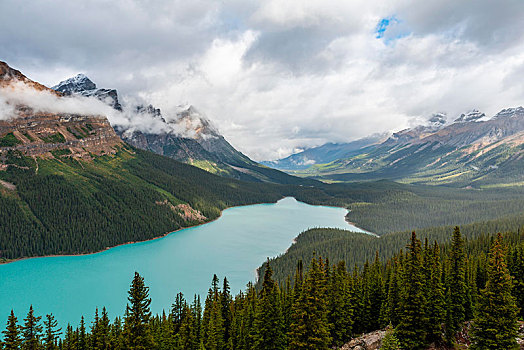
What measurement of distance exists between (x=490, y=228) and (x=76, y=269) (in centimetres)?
14970

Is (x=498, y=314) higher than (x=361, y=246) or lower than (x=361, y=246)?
higher

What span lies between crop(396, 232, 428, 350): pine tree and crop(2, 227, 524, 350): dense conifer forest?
94 millimetres

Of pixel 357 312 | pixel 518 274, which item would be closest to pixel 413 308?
pixel 357 312

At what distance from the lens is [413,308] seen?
98.5 feet

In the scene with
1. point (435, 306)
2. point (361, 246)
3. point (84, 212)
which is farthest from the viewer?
point (84, 212)

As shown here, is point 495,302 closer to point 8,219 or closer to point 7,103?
point 8,219

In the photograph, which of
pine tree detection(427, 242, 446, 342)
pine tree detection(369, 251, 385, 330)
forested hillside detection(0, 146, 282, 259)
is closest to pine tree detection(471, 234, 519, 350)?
pine tree detection(427, 242, 446, 342)

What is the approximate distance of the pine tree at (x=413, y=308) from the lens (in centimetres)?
2917

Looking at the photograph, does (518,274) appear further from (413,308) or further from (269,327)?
(269,327)

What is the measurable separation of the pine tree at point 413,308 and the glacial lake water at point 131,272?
6123cm

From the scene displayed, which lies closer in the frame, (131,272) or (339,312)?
(339,312)

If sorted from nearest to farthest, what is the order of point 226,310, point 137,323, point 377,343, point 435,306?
point 137,323 < point 435,306 < point 377,343 < point 226,310

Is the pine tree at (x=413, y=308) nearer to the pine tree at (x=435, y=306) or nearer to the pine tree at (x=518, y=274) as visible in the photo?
the pine tree at (x=435, y=306)

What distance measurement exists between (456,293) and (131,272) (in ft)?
311
